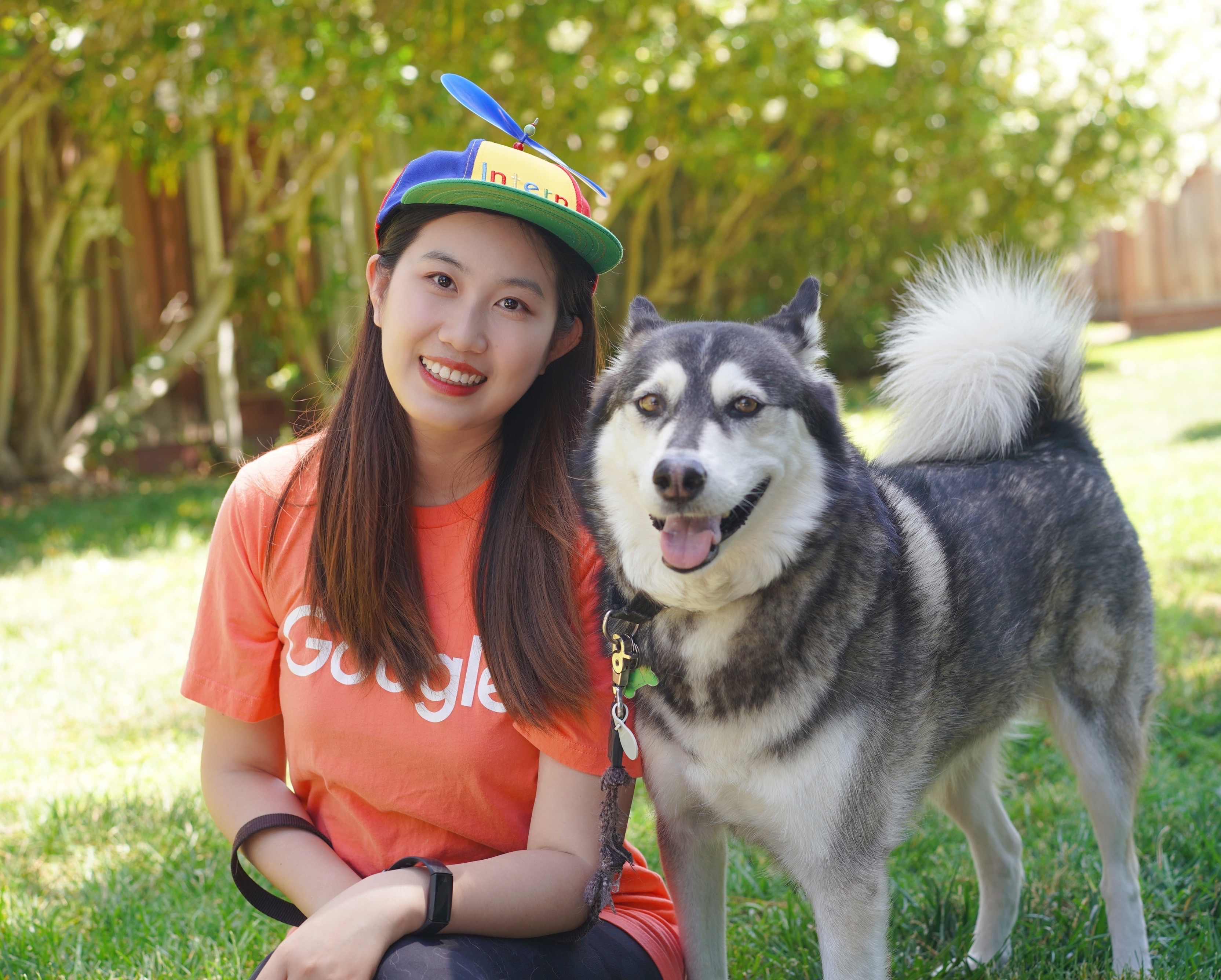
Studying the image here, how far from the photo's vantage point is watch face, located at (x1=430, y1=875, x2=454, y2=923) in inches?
66.5

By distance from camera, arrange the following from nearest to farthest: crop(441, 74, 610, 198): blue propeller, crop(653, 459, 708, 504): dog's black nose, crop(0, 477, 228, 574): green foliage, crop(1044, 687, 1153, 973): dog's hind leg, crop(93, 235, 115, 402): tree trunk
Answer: crop(653, 459, 708, 504): dog's black nose, crop(441, 74, 610, 198): blue propeller, crop(1044, 687, 1153, 973): dog's hind leg, crop(0, 477, 228, 574): green foliage, crop(93, 235, 115, 402): tree trunk

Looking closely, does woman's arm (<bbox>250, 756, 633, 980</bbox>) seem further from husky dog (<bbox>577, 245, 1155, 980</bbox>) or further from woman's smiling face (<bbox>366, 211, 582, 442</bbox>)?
woman's smiling face (<bbox>366, 211, 582, 442</bbox>)

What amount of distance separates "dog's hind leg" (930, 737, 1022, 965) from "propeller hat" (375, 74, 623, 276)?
1.41 metres

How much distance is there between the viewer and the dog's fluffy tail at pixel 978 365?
2.65m

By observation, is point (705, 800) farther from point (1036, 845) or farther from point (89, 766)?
point (89, 766)

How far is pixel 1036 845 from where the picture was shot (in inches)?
112

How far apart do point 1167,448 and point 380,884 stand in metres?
6.82

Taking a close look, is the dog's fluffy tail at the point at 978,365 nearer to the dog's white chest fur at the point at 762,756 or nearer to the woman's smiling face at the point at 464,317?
the dog's white chest fur at the point at 762,756

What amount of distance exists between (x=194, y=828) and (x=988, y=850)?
2015 millimetres

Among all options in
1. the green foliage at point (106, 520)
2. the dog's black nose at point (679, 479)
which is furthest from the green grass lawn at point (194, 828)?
the dog's black nose at point (679, 479)

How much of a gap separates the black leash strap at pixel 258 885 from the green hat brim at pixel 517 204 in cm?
112

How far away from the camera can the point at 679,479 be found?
5.70ft

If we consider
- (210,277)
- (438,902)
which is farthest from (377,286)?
(210,277)

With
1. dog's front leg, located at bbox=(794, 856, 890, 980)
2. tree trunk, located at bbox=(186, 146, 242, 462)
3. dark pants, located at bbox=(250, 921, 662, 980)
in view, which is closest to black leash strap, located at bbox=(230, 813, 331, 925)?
dark pants, located at bbox=(250, 921, 662, 980)
